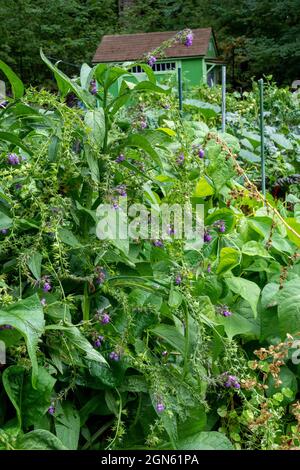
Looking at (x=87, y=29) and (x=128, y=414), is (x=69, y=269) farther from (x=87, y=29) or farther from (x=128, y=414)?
(x=87, y=29)

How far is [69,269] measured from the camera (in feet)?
4.77

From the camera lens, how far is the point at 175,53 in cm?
1005

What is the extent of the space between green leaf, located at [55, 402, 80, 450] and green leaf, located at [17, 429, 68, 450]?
143 mm

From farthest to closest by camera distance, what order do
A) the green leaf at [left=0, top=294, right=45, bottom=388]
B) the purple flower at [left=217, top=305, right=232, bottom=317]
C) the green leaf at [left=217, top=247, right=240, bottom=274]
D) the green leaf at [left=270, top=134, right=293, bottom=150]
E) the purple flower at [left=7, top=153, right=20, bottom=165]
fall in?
the green leaf at [left=270, top=134, right=293, bottom=150] → the green leaf at [left=217, top=247, right=240, bottom=274] → the purple flower at [left=217, top=305, right=232, bottom=317] → the purple flower at [left=7, top=153, right=20, bottom=165] → the green leaf at [left=0, top=294, right=45, bottom=388]

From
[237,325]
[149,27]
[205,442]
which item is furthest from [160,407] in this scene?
[149,27]

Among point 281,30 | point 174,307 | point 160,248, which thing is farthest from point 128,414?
point 281,30

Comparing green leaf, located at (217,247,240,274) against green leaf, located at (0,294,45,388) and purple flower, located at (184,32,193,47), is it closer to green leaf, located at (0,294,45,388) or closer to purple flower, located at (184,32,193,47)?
purple flower, located at (184,32,193,47)

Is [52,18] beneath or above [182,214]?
above

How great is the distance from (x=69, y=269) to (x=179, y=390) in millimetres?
352

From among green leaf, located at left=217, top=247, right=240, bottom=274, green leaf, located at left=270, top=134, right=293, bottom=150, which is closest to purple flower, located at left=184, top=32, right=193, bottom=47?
green leaf, located at left=217, top=247, right=240, bottom=274

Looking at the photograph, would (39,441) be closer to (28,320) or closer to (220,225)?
(28,320)

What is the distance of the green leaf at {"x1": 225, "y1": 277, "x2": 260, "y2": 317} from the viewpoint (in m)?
1.76

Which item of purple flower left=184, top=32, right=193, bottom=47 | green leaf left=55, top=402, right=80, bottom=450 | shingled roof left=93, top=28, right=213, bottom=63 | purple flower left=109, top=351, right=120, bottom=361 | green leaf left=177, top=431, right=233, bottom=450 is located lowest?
green leaf left=177, top=431, right=233, bottom=450

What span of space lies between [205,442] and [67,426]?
1.09ft
